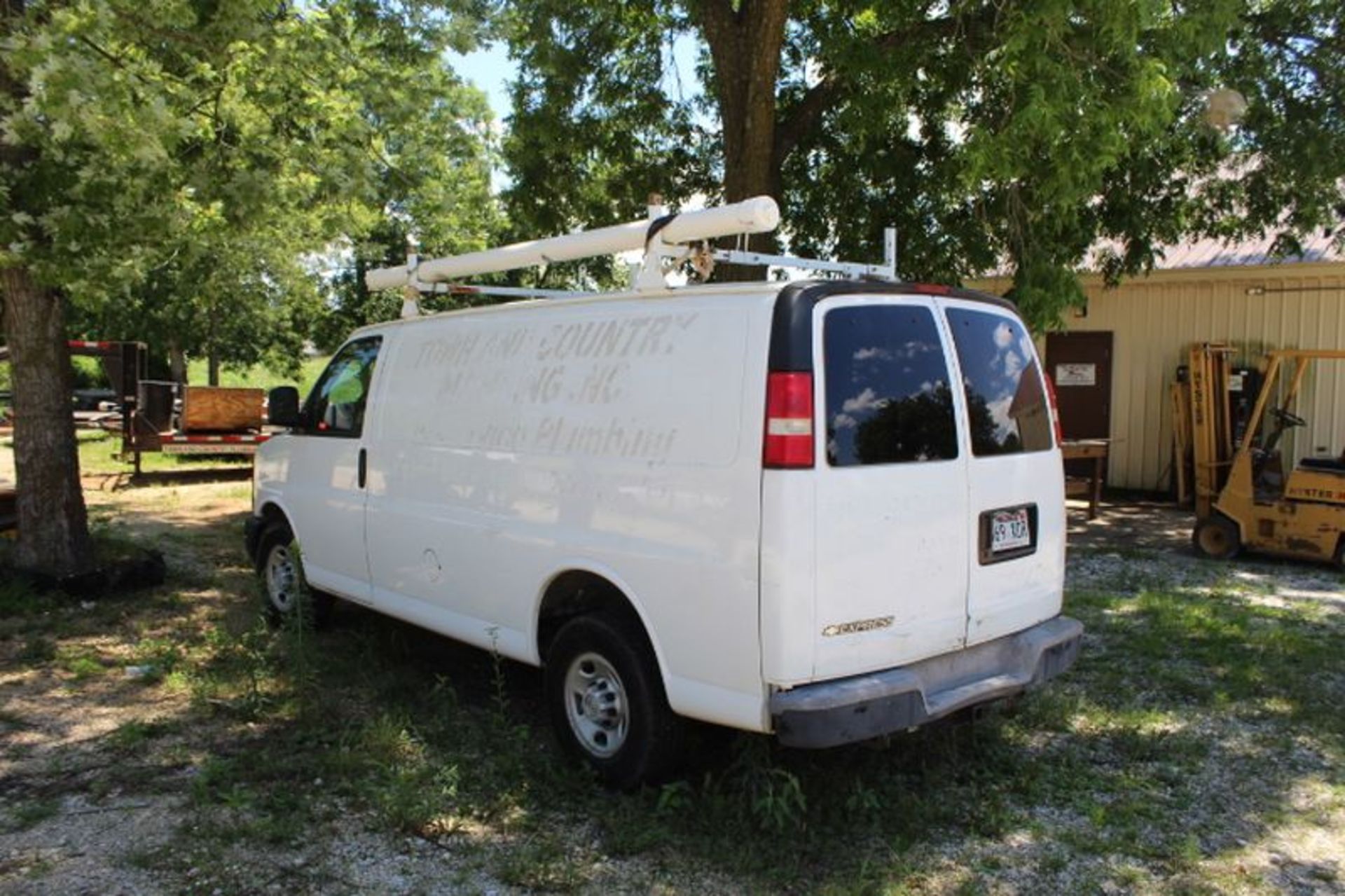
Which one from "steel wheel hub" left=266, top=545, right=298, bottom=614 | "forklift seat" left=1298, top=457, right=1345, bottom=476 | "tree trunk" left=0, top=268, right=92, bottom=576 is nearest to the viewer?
"steel wheel hub" left=266, top=545, right=298, bottom=614

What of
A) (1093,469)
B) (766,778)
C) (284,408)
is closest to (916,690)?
(766,778)

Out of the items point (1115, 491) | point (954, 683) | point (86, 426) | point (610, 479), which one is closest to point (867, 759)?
point (954, 683)

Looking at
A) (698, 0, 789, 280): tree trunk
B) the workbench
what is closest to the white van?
(698, 0, 789, 280): tree trunk

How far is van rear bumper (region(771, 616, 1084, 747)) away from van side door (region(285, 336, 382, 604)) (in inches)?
126

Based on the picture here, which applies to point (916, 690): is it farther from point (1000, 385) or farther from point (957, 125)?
point (957, 125)

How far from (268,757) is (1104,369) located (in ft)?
43.3

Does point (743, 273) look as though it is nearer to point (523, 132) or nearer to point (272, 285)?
point (523, 132)

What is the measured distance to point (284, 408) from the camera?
21.3 feet

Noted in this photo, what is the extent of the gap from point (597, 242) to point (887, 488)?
194 cm

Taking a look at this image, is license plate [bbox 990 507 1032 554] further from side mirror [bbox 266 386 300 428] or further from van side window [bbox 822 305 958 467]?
side mirror [bbox 266 386 300 428]

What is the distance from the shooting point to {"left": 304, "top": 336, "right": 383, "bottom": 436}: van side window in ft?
19.7

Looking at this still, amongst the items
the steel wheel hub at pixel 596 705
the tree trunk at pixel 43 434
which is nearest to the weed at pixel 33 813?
the steel wheel hub at pixel 596 705

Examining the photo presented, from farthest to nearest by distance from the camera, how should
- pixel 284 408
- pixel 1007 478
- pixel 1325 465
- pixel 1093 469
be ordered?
pixel 1093 469 < pixel 1325 465 < pixel 284 408 < pixel 1007 478

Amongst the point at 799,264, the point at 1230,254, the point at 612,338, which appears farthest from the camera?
the point at 1230,254
